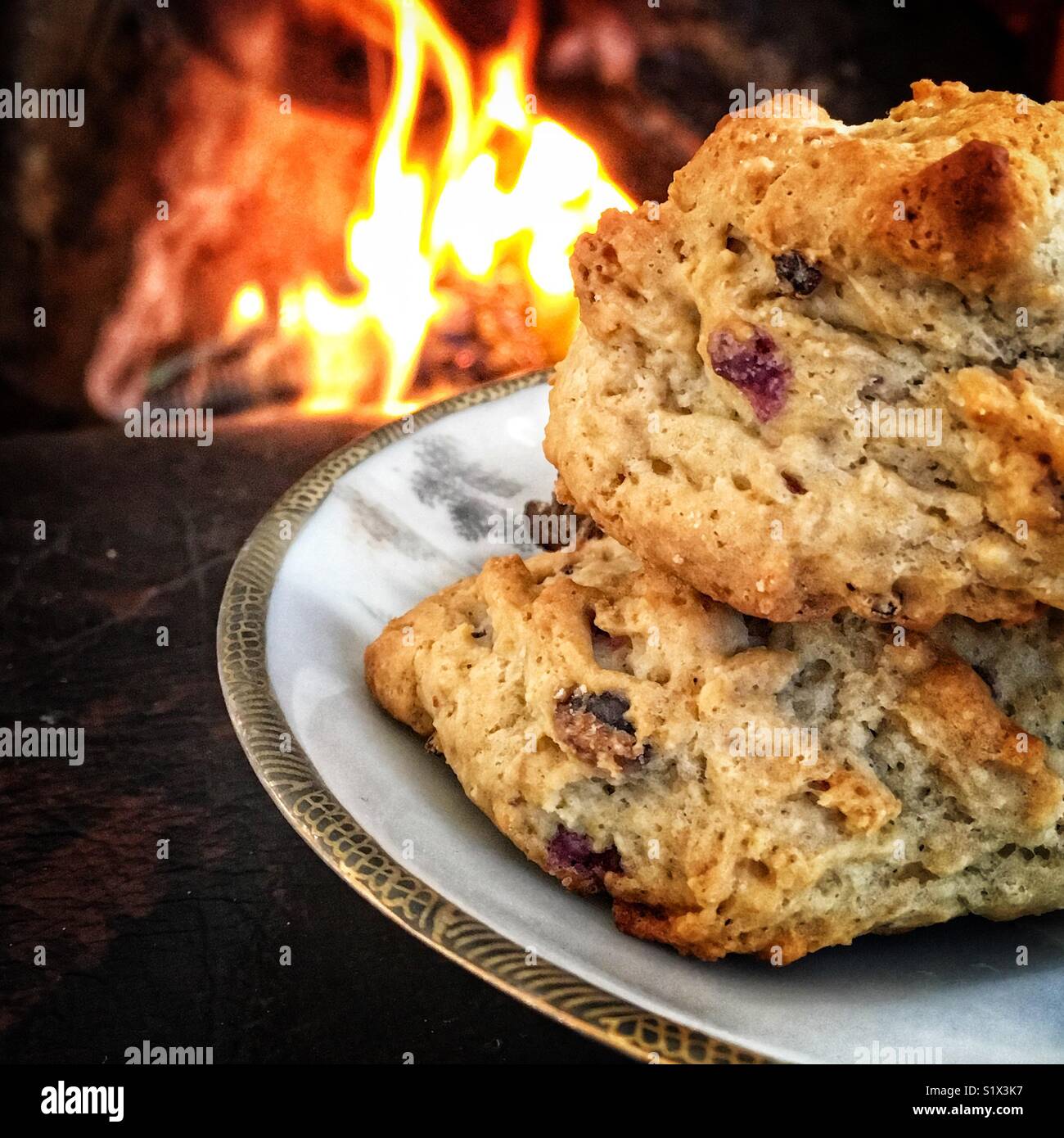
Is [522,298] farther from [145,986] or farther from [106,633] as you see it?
[145,986]

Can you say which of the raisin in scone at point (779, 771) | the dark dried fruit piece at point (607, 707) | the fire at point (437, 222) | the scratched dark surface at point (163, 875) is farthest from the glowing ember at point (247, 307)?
the dark dried fruit piece at point (607, 707)

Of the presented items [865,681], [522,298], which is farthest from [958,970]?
[522,298]

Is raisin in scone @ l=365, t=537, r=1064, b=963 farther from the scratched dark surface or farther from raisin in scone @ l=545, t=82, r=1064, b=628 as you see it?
the scratched dark surface

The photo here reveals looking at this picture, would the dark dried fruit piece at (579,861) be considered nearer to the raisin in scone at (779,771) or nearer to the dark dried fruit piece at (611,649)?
the raisin in scone at (779,771)

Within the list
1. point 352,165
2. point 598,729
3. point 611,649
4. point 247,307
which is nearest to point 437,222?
point 352,165

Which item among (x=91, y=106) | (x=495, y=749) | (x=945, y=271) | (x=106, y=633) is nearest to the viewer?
(x=945, y=271)

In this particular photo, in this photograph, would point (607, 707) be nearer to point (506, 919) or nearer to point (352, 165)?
point (506, 919)
